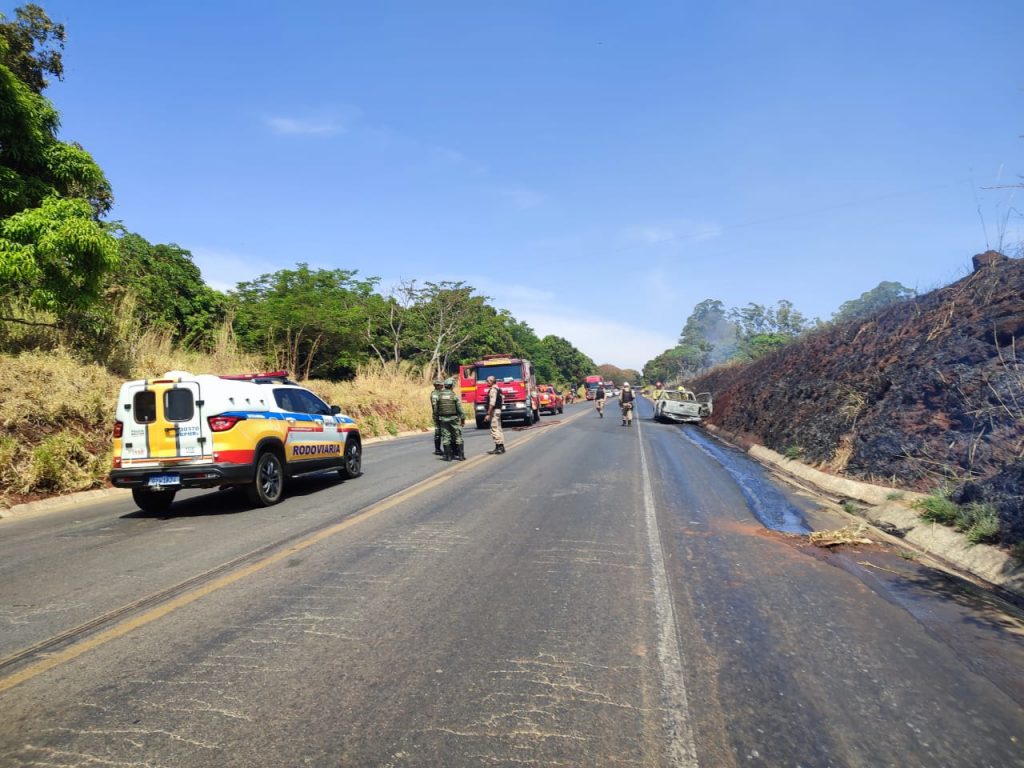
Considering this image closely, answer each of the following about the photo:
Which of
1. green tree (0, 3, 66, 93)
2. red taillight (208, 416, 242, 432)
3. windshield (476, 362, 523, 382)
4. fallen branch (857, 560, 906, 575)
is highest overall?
green tree (0, 3, 66, 93)

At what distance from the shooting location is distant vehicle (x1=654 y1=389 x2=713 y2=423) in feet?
100

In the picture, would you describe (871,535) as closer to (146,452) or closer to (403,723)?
(403,723)

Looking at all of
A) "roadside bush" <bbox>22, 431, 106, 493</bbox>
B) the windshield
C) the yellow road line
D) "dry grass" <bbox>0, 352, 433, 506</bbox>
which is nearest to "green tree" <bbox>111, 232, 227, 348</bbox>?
"dry grass" <bbox>0, 352, 433, 506</bbox>

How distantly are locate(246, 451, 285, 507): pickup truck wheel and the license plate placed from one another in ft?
2.90

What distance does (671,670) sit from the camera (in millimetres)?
3566

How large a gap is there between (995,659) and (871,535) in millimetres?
3639

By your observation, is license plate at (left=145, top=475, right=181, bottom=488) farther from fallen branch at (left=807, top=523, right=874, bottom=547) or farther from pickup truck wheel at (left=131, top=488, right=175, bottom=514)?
fallen branch at (left=807, top=523, right=874, bottom=547)

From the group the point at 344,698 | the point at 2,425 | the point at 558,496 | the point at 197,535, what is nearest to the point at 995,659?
the point at 344,698

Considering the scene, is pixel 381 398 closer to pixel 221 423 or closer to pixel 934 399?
pixel 221 423

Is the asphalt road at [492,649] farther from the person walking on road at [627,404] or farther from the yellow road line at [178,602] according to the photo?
the person walking on road at [627,404]

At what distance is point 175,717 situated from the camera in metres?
3.00

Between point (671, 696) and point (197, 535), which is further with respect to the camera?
point (197, 535)

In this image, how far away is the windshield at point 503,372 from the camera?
2766cm

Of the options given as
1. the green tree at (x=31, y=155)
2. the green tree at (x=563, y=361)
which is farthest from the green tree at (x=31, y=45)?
the green tree at (x=563, y=361)
